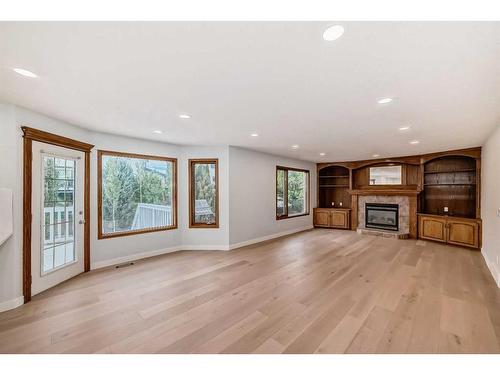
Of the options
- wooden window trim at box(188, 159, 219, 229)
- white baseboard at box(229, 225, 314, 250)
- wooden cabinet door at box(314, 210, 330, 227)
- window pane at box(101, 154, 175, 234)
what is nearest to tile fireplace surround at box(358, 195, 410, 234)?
wooden cabinet door at box(314, 210, 330, 227)

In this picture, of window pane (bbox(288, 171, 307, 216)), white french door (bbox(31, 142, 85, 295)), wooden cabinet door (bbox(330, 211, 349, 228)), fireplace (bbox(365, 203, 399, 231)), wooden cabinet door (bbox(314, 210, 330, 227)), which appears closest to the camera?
white french door (bbox(31, 142, 85, 295))

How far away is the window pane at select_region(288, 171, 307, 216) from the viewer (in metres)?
7.18

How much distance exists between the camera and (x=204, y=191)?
5133 mm

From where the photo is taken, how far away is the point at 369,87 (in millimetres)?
2086

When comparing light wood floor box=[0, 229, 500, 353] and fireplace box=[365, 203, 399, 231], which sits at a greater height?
fireplace box=[365, 203, 399, 231]

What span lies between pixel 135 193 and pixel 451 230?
7.39m

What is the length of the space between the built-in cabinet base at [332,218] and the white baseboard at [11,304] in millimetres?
7518

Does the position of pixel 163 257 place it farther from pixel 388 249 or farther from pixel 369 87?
pixel 388 249

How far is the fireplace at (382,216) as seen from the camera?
22.0 feet

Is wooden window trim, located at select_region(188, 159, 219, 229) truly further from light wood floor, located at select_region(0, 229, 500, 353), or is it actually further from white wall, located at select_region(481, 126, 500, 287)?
white wall, located at select_region(481, 126, 500, 287)

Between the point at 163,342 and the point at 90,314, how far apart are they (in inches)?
43.7

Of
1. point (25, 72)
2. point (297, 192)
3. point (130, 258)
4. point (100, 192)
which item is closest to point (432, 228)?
point (297, 192)
